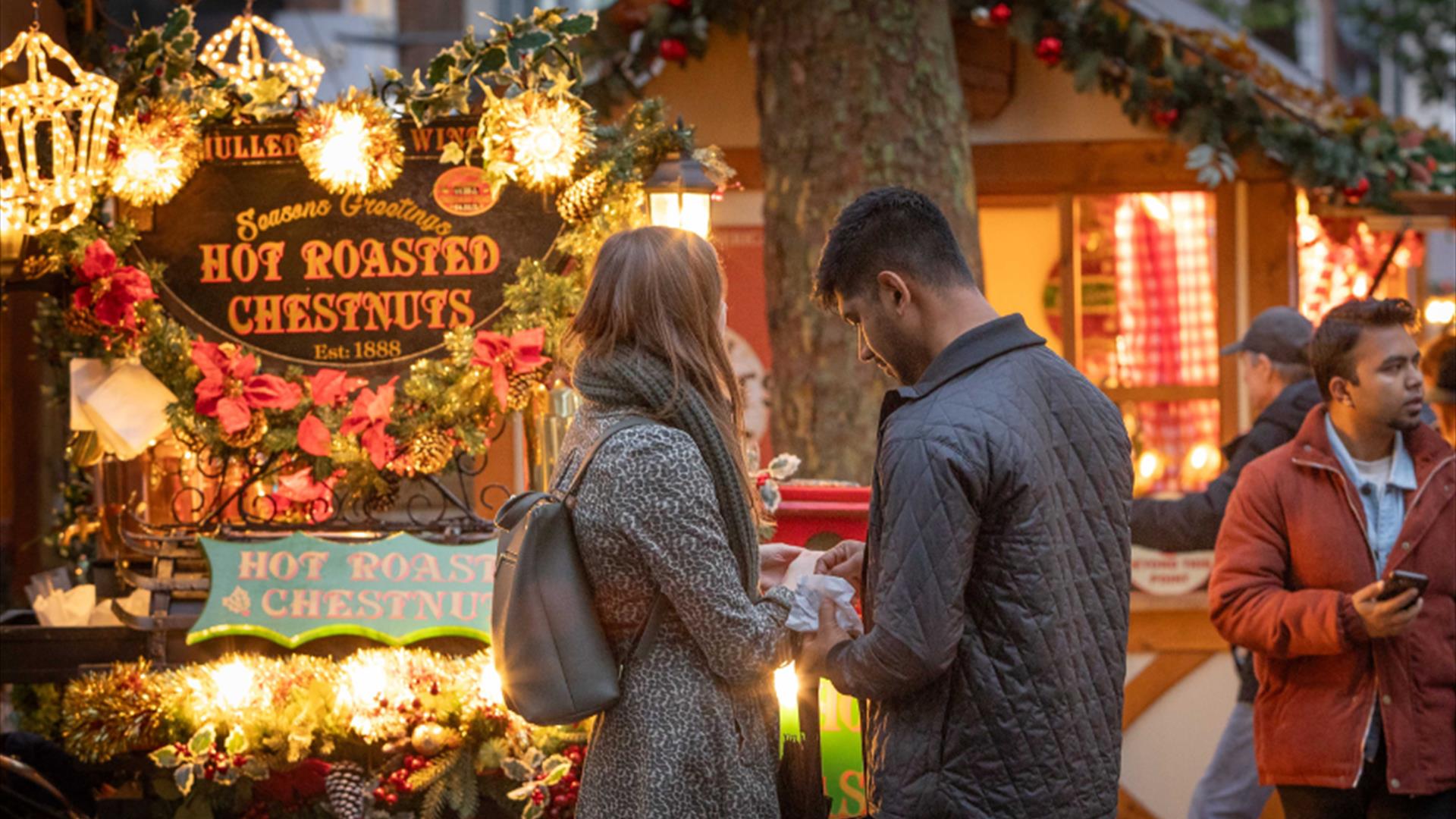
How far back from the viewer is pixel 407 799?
4.60 meters

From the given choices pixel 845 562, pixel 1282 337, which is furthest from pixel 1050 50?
pixel 845 562

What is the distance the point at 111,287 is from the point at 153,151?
40 centimetres

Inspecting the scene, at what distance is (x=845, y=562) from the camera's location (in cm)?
351

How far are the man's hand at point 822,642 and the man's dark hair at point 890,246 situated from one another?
0.60 meters

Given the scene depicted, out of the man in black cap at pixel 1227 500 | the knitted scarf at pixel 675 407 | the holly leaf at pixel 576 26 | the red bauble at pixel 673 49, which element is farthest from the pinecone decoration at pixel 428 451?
the red bauble at pixel 673 49

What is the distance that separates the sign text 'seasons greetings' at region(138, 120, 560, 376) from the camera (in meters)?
4.94

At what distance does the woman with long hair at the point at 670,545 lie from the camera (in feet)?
10.1

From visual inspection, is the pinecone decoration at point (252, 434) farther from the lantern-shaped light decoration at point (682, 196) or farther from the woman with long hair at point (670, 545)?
the woman with long hair at point (670, 545)

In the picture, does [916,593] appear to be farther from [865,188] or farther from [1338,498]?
[865,188]

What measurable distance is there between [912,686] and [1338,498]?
2.08 m

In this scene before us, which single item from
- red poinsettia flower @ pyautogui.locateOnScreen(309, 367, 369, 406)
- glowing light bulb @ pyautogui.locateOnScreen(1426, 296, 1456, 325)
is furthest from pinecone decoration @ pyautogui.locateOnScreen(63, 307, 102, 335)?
glowing light bulb @ pyautogui.locateOnScreen(1426, 296, 1456, 325)

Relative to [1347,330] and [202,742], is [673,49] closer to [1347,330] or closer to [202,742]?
[1347,330]

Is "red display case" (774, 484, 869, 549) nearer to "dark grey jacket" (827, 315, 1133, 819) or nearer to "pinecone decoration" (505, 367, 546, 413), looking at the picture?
"pinecone decoration" (505, 367, 546, 413)

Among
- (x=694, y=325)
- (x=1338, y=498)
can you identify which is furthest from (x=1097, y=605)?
(x=1338, y=498)
